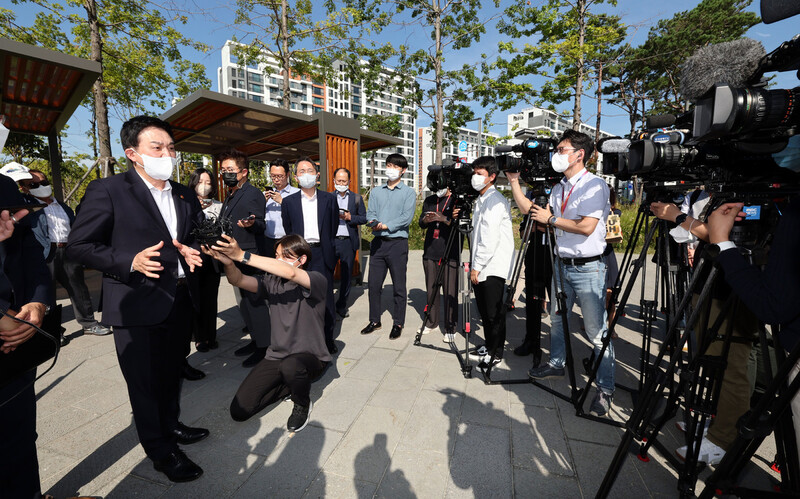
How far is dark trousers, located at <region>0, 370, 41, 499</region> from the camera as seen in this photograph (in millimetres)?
1566

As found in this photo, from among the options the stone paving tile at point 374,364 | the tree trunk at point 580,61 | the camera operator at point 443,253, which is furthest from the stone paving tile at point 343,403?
the tree trunk at point 580,61

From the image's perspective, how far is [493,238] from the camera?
3.50 metres

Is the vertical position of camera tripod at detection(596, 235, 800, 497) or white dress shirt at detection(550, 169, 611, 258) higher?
white dress shirt at detection(550, 169, 611, 258)

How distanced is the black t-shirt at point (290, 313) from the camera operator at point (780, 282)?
7.95ft

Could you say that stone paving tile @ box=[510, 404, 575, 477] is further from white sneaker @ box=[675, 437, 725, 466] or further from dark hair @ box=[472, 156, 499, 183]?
dark hair @ box=[472, 156, 499, 183]

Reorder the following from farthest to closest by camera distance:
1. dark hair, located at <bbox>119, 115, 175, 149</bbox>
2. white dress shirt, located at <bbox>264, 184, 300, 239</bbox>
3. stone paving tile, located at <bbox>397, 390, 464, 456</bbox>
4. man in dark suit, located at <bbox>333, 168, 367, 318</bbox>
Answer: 1. man in dark suit, located at <bbox>333, 168, 367, 318</bbox>
2. white dress shirt, located at <bbox>264, 184, 300, 239</bbox>
3. stone paving tile, located at <bbox>397, 390, 464, 456</bbox>
4. dark hair, located at <bbox>119, 115, 175, 149</bbox>

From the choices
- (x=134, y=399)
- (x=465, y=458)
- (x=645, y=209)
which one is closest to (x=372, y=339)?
(x=465, y=458)

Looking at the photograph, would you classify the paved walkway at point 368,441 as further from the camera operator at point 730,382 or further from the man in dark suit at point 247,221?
the man in dark suit at point 247,221

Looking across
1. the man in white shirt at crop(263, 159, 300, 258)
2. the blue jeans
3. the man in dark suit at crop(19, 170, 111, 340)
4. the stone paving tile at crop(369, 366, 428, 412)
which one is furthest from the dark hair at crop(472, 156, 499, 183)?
the man in dark suit at crop(19, 170, 111, 340)

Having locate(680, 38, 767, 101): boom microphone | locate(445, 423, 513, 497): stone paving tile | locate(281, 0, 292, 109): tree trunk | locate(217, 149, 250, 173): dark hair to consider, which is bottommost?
locate(445, 423, 513, 497): stone paving tile

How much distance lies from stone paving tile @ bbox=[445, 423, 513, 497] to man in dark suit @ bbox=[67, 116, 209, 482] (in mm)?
1588

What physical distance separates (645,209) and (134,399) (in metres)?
3.43

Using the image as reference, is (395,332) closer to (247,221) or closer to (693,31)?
(247,221)

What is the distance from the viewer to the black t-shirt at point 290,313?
111 inches
